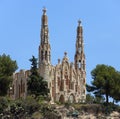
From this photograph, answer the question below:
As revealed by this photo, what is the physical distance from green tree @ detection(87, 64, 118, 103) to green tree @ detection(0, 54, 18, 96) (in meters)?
9.35

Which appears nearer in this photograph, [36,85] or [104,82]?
[104,82]

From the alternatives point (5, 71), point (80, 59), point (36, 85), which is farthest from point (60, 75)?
point (5, 71)

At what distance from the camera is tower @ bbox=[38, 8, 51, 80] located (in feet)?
374

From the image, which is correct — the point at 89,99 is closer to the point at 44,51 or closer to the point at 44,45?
the point at 44,51

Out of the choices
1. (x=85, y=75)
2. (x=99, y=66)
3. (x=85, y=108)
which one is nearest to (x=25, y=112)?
(x=85, y=108)

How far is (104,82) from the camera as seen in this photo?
322 ft

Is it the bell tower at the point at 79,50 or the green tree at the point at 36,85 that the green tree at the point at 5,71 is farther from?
the bell tower at the point at 79,50

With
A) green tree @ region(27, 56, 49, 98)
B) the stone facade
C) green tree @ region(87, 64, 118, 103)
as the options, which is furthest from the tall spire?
green tree @ region(87, 64, 118, 103)

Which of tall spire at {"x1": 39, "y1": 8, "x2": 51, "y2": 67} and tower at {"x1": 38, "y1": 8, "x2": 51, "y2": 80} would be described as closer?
tower at {"x1": 38, "y1": 8, "x2": 51, "y2": 80}

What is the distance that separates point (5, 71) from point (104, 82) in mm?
11488

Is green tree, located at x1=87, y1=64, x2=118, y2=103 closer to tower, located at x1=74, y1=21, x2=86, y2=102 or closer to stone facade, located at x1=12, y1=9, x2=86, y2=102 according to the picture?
stone facade, located at x1=12, y1=9, x2=86, y2=102

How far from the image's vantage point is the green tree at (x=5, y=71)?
97.4 m

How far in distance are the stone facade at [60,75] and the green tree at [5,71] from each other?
12193mm

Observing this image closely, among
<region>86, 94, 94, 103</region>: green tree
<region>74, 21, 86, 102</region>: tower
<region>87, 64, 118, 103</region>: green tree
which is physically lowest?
<region>86, 94, 94, 103</region>: green tree
